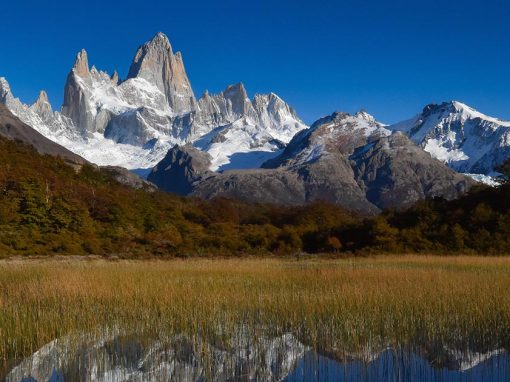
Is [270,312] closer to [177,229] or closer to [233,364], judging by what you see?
[233,364]

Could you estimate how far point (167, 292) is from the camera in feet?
45.3

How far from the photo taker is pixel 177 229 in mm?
44281

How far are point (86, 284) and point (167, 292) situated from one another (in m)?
2.89

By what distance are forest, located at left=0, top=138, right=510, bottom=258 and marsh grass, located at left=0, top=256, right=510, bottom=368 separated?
64.5 ft

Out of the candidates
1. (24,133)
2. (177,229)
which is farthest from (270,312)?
(24,133)

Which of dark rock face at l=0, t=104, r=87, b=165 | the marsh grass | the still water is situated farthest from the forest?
dark rock face at l=0, t=104, r=87, b=165

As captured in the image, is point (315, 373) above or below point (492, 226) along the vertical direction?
below

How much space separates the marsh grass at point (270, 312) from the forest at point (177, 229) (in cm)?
1967

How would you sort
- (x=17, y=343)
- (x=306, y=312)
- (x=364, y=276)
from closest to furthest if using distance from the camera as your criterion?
(x=17, y=343)
(x=306, y=312)
(x=364, y=276)

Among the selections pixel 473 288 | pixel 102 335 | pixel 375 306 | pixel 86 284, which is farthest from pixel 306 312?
pixel 86 284

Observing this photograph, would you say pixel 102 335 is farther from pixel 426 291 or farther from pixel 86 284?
pixel 426 291

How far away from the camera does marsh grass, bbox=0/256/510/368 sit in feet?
31.5

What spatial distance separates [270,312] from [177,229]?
3323 centimetres

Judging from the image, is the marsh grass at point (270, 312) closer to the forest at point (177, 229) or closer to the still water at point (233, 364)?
the still water at point (233, 364)
